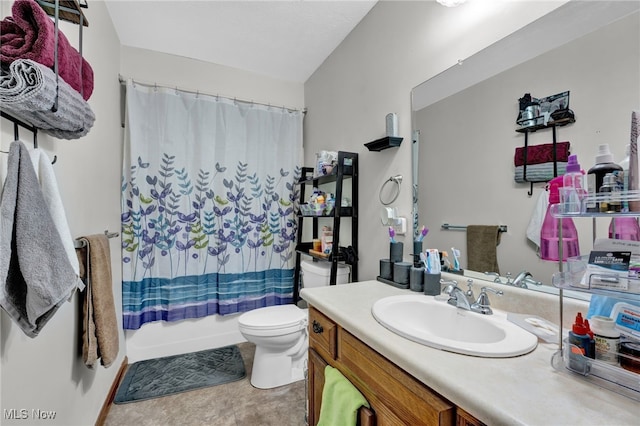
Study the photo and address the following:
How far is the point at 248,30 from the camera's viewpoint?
2.02 metres

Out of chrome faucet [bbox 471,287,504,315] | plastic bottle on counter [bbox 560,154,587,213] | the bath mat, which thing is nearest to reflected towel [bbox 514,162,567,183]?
plastic bottle on counter [bbox 560,154,587,213]

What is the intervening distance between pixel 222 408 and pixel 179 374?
0.55m

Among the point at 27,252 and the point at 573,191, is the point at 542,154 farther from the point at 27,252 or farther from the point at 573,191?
the point at 27,252

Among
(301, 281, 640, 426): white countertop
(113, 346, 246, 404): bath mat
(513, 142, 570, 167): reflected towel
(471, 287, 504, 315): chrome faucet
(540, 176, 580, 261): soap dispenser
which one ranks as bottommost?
(113, 346, 246, 404): bath mat

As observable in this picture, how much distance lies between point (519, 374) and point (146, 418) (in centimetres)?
192

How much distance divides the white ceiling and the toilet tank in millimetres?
1674

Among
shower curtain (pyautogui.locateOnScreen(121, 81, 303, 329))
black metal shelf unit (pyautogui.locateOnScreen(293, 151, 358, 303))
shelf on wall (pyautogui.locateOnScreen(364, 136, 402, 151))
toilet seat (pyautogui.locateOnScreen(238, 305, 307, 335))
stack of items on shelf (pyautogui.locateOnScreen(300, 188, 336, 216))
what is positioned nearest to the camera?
shelf on wall (pyautogui.locateOnScreen(364, 136, 402, 151))

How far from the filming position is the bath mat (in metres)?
1.85

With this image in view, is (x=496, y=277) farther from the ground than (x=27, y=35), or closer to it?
closer to it

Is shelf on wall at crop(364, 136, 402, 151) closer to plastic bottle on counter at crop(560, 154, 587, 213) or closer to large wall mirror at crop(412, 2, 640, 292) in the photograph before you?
large wall mirror at crop(412, 2, 640, 292)

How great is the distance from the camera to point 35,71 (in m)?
0.73

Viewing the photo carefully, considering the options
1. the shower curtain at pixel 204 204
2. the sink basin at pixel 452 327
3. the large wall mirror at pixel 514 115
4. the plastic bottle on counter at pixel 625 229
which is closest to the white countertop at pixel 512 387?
the sink basin at pixel 452 327

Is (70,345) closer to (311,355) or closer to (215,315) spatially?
(311,355)

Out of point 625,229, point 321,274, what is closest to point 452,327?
point 625,229
